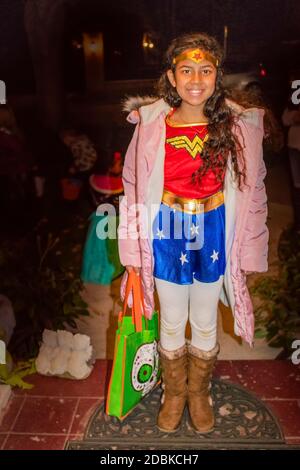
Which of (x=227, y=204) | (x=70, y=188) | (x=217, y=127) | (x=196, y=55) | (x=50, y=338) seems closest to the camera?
(x=196, y=55)

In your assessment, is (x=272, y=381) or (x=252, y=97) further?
(x=272, y=381)

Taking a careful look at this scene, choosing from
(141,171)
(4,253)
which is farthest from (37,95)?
(141,171)

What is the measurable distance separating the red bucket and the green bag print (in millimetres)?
2131

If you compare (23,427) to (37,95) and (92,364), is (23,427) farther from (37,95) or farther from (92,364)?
(37,95)

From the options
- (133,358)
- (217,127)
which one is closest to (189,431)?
(133,358)

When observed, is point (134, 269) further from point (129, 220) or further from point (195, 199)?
point (195, 199)

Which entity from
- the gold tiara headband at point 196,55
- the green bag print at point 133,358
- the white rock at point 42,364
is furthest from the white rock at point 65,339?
the gold tiara headband at point 196,55

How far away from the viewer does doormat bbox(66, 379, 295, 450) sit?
7.63 feet

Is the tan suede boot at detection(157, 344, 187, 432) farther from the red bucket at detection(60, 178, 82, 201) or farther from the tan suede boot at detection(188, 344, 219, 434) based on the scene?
the red bucket at detection(60, 178, 82, 201)

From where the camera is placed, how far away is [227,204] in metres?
2.13

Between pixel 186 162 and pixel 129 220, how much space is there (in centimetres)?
37

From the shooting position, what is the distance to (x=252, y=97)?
2.15 meters

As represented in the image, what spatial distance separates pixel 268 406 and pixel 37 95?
2.55 metres

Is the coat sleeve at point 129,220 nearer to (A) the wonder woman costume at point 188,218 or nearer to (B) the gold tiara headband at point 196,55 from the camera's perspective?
(A) the wonder woman costume at point 188,218
